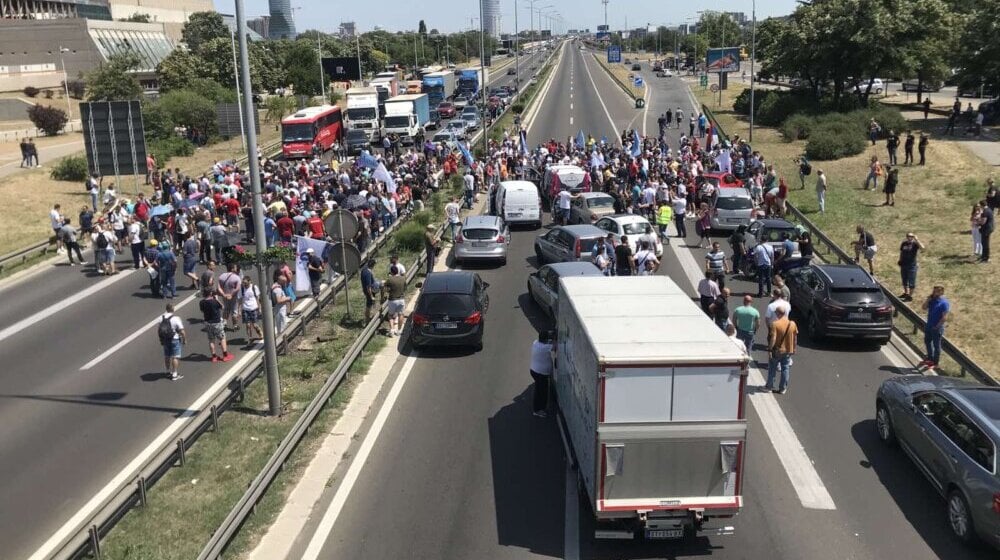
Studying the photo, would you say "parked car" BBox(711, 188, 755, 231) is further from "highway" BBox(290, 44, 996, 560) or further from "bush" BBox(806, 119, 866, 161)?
"bush" BBox(806, 119, 866, 161)

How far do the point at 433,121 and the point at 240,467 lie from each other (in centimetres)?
6361

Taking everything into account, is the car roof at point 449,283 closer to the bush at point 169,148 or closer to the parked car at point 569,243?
the parked car at point 569,243

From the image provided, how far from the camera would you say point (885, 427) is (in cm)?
1302

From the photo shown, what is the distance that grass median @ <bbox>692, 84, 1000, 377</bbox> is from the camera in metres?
20.5

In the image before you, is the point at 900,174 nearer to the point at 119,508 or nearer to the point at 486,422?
the point at 486,422

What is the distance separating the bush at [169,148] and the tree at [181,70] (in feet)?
86.0

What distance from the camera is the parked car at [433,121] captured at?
68206 millimetres

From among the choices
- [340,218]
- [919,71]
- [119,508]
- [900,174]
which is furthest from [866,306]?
[919,71]

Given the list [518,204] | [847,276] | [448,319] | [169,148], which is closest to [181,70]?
[169,148]

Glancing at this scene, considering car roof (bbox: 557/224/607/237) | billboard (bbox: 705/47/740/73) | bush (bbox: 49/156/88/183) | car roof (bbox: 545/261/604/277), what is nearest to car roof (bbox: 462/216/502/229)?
car roof (bbox: 557/224/607/237)

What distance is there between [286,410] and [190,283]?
11669 mm

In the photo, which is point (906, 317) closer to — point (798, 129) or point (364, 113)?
point (798, 129)

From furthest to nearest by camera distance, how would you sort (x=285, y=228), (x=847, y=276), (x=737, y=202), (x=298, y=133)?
(x=298, y=133) < (x=737, y=202) < (x=285, y=228) < (x=847, y=276)

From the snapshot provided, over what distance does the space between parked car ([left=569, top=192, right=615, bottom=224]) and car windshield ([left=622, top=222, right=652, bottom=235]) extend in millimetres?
4397
